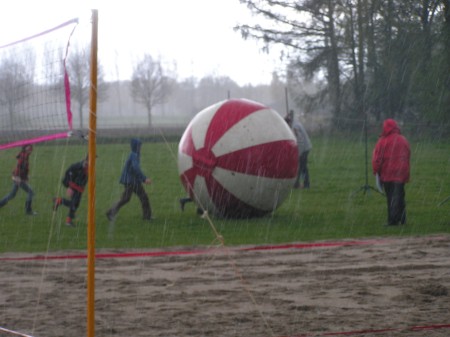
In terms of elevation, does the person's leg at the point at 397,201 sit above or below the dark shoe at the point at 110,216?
above

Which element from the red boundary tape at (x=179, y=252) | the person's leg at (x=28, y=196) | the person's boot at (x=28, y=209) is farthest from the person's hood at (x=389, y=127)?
the person's boot at (x=28, y=209)

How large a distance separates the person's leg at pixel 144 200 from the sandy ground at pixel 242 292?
3215mm

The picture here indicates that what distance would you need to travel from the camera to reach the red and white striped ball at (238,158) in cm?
1323

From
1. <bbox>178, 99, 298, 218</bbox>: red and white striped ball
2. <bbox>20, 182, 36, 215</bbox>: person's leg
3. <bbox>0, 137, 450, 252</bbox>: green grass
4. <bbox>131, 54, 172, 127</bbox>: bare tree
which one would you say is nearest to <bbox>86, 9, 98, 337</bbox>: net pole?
<bbox>0, 137, 450, 252</bbox>: green grass

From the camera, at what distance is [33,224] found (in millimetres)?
14867

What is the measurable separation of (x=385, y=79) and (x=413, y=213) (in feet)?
64.2

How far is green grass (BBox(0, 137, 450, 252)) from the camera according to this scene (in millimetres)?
12594

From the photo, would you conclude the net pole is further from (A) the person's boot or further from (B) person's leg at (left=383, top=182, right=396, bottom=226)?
(A) the person's boot

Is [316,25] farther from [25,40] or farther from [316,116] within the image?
[25,40]

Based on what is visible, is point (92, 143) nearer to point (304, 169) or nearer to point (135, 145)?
point (135, 145)

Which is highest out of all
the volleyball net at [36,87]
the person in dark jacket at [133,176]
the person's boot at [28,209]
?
the volleyball net at [36,87]

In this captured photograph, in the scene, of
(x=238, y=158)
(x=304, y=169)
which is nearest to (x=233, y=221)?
(x=238, y=158)

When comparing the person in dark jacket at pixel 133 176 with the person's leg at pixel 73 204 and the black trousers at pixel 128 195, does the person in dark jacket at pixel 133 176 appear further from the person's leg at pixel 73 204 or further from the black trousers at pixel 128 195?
the person's leg at pixel 73 204

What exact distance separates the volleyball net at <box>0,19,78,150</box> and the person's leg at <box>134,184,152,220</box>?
5164 millimetres
